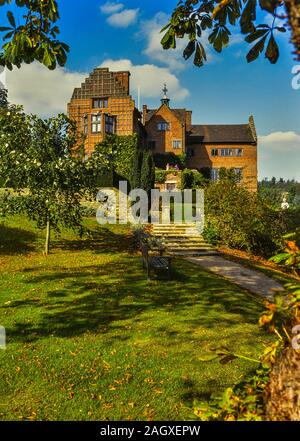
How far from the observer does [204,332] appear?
7.20 metres

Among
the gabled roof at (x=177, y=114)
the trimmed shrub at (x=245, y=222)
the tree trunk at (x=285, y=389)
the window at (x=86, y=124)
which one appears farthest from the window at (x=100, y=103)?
the tree trunk at (x=285, y=389)

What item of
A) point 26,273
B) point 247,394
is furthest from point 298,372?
point 26,273

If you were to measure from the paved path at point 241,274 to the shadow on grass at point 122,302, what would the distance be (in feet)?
3.10

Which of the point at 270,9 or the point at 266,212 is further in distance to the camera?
the point at 266,212

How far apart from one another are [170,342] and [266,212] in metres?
15.0

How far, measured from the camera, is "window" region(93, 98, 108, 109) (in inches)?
1586

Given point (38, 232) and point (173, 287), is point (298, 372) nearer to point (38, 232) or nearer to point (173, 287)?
point (173, 287)

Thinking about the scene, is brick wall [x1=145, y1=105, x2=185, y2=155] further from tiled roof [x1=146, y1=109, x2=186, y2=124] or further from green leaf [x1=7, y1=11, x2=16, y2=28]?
green leaf [x1=7, y1=11, x2=16, y2=28]

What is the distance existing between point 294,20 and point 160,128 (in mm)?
48573

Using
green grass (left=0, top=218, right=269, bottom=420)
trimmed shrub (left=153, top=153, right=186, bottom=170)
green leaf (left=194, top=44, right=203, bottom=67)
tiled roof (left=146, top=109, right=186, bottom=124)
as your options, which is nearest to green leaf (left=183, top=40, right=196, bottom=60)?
green leaf (left=194, top=44, right=203, bottom=67)

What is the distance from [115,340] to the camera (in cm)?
673

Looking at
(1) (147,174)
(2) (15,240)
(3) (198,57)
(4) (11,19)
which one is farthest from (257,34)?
(1) (147,174)

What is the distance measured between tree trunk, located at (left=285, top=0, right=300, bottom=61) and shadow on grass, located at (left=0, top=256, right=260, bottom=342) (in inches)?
237
